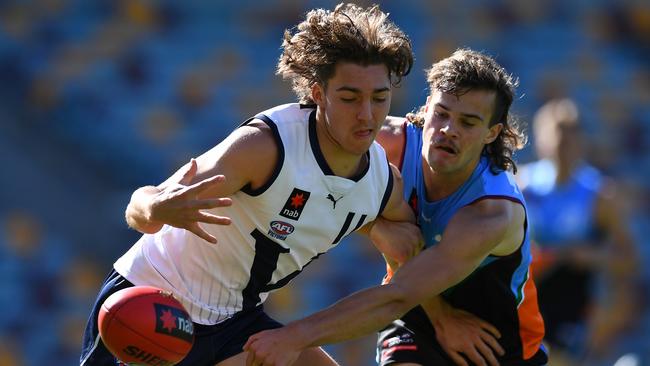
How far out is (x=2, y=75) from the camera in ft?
35.8

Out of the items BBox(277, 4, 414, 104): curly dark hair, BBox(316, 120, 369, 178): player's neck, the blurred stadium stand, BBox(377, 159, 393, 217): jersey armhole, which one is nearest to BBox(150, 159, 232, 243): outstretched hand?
BBox(316, 120, 369, 178): player's neck

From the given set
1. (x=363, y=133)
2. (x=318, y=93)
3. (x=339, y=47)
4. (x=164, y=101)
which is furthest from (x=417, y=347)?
(x=164, y=101)

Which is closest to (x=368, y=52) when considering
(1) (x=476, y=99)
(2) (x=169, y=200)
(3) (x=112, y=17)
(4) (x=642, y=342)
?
(1) (x=476, y=99)

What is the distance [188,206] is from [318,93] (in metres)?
0.88

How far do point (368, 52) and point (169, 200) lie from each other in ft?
3.42

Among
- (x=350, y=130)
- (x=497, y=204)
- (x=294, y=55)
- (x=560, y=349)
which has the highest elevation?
(x=294, y=55)

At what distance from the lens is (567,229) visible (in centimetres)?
719

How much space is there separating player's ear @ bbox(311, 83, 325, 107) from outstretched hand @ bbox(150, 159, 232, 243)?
69cm

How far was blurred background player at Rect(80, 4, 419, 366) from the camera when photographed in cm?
423

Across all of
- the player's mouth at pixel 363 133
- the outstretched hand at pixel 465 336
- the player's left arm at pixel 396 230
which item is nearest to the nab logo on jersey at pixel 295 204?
the player's mouth at pixel 363 133

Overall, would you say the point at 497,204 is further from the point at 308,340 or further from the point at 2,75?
the point at 2,75

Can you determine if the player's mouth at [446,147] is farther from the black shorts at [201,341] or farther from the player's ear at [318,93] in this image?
the black shorts at [201,341]

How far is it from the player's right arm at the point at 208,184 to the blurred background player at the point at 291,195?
1 centimetres

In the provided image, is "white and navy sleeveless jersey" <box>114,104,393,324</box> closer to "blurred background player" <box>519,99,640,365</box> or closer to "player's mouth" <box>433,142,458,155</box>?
"player's mouth" <box>433,142,458,155</box>
